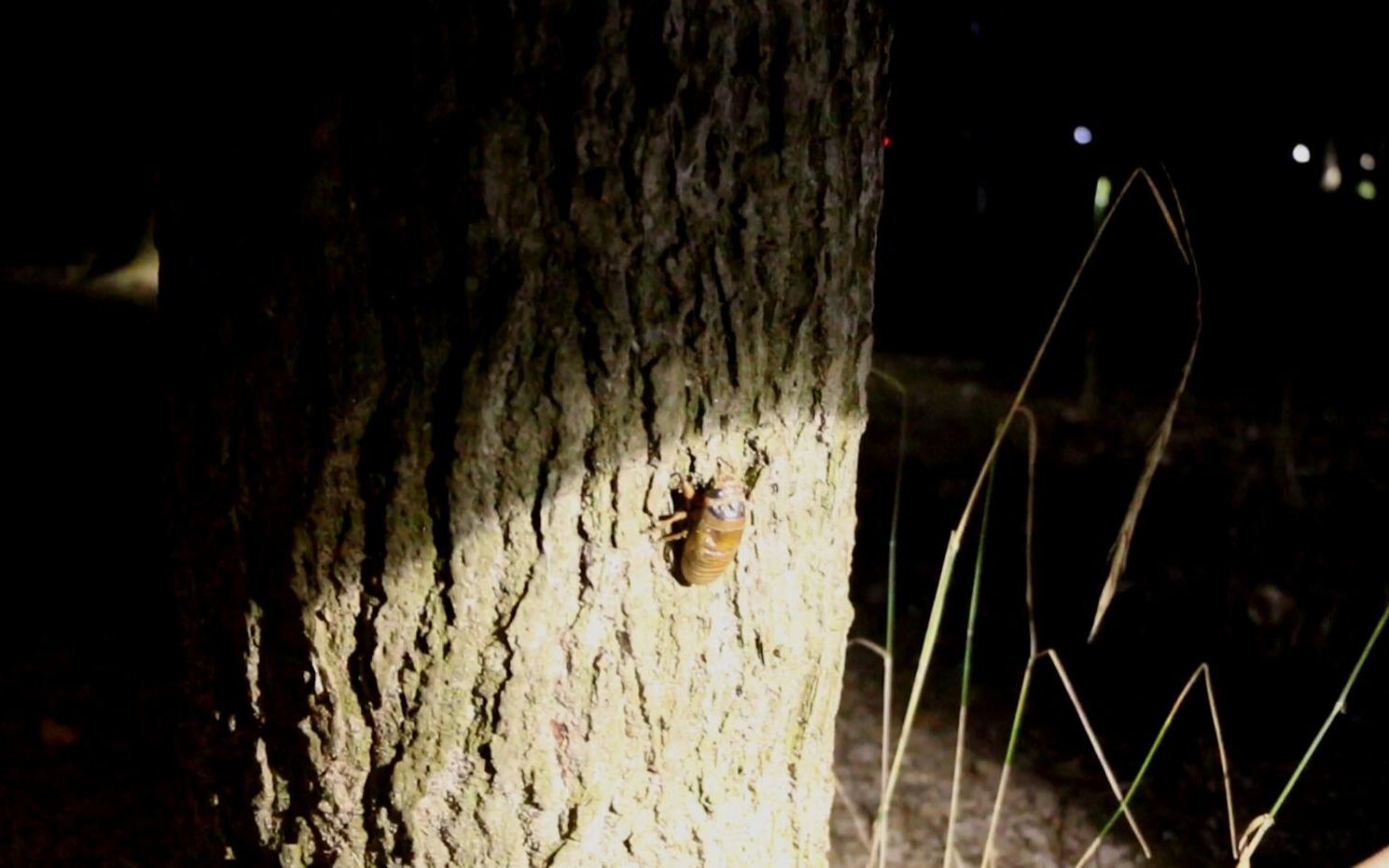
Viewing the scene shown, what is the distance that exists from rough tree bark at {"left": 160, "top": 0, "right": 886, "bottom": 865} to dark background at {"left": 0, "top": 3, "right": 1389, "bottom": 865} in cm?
12

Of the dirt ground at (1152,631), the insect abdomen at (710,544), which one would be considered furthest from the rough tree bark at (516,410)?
the dirt ground at (1152,631)

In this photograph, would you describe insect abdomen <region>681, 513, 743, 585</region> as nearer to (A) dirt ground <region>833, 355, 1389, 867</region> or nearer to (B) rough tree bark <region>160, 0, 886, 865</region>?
(B) rough tree bark <region>160, 0, 886, 865</region>

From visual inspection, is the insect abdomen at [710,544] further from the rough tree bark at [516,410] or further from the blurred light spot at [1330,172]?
the blurred light spot at [1330,172]

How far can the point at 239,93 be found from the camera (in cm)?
94

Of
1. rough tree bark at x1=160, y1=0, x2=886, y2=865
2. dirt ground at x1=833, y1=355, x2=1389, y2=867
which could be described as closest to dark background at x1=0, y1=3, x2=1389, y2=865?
dirt ground at x1=833, y1=355, x2=1389, y2=867

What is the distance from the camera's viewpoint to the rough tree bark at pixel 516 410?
36.3 inches

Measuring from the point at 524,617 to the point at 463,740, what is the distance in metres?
0.14

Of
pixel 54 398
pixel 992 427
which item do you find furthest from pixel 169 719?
pixel 992 427

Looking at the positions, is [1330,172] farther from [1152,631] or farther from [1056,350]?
[1152,631]

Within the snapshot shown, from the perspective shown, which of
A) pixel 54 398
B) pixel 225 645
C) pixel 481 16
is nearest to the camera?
pixel 481 16

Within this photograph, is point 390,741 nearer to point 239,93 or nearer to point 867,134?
point 239,93

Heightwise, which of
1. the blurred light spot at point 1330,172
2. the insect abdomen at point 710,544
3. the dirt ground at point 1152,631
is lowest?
the dirt ground at point 1152,631

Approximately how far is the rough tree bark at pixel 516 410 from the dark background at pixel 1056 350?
0.41 ft

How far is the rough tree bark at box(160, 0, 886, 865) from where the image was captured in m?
0.92
